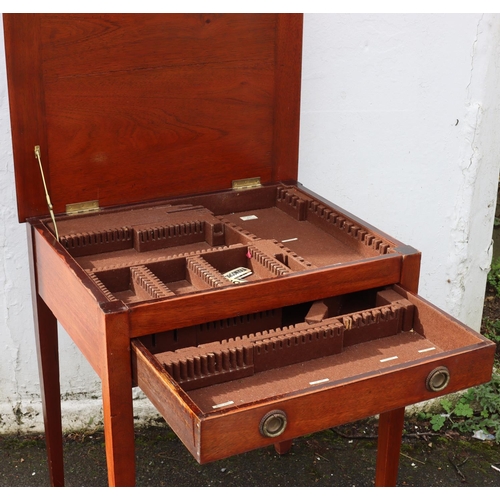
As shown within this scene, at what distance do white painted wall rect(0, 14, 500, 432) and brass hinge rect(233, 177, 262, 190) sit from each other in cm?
45

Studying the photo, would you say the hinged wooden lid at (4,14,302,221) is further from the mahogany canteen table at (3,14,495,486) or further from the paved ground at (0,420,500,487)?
the paved ground at (0,420,500,487)

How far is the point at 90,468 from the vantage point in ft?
10.8

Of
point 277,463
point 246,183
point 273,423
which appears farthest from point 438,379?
point 277,463

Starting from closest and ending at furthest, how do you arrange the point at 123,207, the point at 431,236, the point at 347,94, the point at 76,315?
the point at 76,315, the point at 123,207, the point at 347,94, the point at 431,236

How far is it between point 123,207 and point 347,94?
98cm

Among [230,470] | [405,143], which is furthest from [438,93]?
[230,470]

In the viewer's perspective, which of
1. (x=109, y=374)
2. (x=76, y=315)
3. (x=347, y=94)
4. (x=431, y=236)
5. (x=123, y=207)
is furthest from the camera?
(x=431, y=236)

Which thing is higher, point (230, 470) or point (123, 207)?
point (123, 207)

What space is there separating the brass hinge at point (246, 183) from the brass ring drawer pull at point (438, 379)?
102cm

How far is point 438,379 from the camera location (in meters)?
2.08

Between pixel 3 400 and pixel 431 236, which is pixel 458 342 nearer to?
pixel 431 236

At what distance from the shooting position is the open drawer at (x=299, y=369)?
1.88 meters

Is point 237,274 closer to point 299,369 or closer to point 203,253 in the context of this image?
point 203,253

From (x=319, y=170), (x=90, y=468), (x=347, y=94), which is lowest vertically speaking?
(x=90, y=468)
